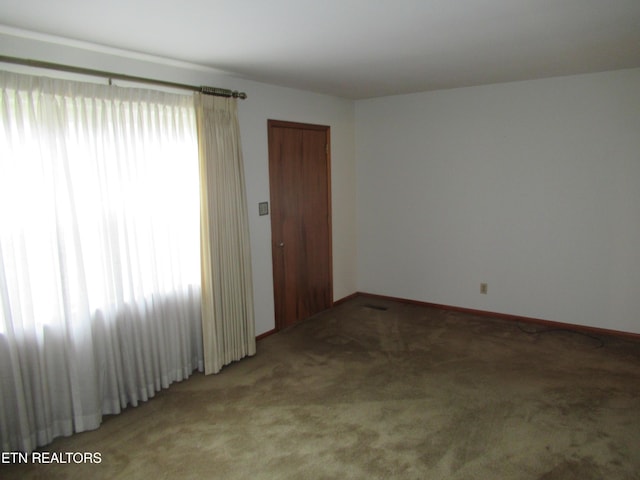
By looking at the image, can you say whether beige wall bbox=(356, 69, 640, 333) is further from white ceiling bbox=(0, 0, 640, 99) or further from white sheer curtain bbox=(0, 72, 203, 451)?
white sheer curtain bbox=(0, 72, 203, 451)

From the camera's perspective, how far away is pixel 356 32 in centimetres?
257

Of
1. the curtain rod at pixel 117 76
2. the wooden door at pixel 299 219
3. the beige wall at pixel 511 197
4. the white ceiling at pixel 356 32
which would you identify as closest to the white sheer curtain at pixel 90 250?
the curtain rod at pixel 117 76

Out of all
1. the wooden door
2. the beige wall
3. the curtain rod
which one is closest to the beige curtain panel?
the curtain rod

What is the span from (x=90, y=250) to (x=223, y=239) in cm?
101

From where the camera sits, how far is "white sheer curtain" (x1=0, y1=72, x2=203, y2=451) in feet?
8.18

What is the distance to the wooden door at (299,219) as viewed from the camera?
4391 millimetres

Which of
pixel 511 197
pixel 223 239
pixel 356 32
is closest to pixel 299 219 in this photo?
pixel 223 239

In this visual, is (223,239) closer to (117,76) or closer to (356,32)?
(117,76)

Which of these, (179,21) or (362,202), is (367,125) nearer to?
(362,202)

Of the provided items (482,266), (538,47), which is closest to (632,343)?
(482,266)

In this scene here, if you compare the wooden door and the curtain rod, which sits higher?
the curtain rod

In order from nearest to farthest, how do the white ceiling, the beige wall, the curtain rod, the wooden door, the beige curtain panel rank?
the white ceiling, the curtain rod, the beige curtain panel, the beige wall, the wooden door

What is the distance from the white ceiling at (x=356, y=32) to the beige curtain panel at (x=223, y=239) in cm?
43

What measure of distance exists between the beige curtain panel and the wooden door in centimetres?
64
